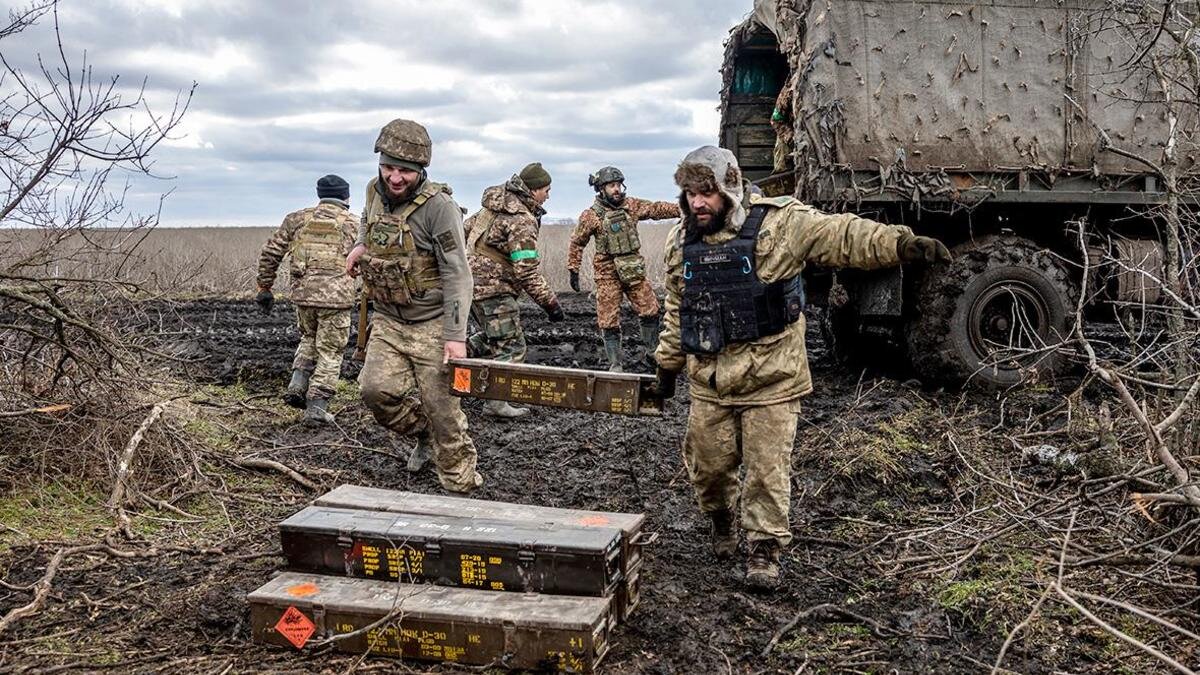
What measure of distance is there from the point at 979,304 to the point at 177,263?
16.9m

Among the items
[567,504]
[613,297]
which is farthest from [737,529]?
[613,297]

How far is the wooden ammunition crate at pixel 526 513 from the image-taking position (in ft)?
14.2

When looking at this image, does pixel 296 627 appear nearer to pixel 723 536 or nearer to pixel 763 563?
pixel 763 563

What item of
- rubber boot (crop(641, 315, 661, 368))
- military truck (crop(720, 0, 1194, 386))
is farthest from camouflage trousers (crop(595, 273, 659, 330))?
military truck (crop(720, 0, 1194, 386))

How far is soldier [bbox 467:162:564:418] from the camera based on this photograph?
853 centimetres

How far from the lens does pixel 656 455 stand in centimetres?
727

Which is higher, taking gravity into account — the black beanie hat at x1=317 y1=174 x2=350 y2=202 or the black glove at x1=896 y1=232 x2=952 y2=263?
the black beanie hat at x1=317 y1=174 x2=350 y2=202

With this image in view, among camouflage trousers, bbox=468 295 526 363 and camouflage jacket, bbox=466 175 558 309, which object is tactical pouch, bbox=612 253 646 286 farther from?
Result: camouflage trousers, bbox=468 295 526 363

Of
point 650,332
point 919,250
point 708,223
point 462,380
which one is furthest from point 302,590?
point 650,332

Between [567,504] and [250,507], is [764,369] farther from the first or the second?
[250,507]

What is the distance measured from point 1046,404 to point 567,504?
13.0ft

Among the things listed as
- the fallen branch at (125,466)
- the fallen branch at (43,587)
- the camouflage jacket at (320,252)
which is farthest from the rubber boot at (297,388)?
the fallen branch at (43,587)

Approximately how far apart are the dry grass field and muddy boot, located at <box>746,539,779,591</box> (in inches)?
149

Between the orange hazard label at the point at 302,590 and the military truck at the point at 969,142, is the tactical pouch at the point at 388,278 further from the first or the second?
the military truck at the point at 969,142
